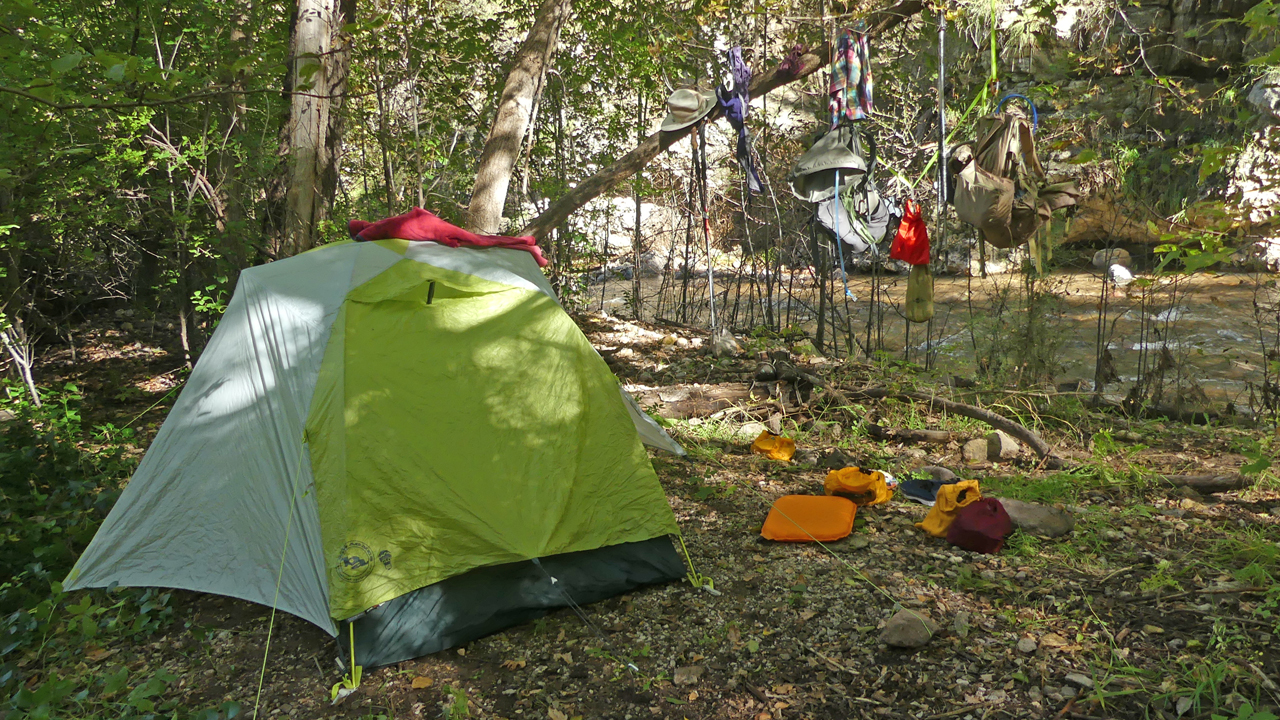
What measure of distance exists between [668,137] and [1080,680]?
15.0 ft

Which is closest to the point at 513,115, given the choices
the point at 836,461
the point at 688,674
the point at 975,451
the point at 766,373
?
the point at 766,373

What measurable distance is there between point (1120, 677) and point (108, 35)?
23.5 ft

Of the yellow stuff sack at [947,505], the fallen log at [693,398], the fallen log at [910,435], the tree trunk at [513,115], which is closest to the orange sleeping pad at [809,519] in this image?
the yellow stuff sack at [947,505]

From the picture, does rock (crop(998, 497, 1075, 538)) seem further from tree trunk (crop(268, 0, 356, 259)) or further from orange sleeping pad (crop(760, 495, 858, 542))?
tree trunk (crop(268, 0, 356, 259))

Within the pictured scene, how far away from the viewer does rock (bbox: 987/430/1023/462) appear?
15.0ft

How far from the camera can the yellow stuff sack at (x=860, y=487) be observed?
3918 mm

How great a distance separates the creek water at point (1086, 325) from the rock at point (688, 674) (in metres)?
4.05

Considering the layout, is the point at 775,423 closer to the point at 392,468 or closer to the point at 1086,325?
the point at 392,468

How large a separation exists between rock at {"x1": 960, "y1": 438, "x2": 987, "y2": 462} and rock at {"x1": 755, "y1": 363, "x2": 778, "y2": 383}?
1527mm

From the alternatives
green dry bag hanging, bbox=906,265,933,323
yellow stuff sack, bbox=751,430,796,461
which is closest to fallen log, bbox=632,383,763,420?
yellow stuff sack, bbox=751,430,796,461

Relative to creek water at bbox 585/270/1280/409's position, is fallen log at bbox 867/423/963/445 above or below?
below

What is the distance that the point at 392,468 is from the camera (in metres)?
2.94

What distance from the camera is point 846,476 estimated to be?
4.00 meters

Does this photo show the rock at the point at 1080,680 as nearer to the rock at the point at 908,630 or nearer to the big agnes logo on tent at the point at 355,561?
the rock at the point at 908,630
